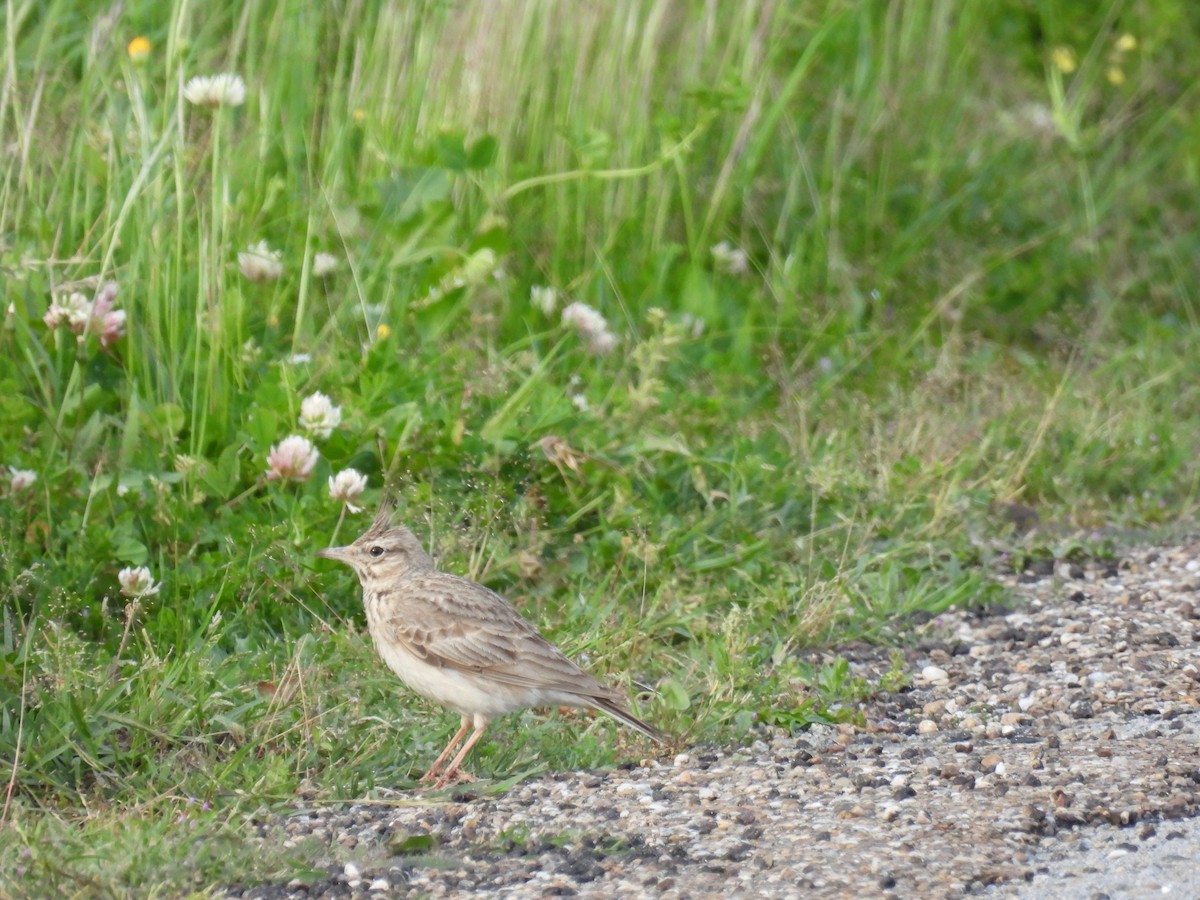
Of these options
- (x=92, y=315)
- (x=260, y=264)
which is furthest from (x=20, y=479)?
(x=260, y=264)

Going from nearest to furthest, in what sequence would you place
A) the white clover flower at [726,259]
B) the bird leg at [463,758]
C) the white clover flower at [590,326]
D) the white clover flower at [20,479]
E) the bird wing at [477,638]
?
the bird leg at [463,758] → the bird wing at [477,638] → the white clover flower at [20,479] → the white clover flower at [590,326] → the white clover flower at [726,259]

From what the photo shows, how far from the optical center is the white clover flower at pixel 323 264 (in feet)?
22.5

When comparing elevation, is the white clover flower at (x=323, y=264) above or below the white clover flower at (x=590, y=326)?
above

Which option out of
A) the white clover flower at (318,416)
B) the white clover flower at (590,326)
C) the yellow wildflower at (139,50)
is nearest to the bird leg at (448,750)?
the white clover flower at (318,416)

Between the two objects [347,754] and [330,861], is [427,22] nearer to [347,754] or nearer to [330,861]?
[347,754]

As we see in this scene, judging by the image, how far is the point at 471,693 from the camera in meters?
4.86

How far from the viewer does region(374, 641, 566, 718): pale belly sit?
4.86 meters

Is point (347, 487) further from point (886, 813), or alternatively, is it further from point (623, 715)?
point (886, 813)

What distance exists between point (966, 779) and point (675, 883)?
3.37 feet

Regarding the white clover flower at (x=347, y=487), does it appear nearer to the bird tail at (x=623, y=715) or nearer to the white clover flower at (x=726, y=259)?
the bird tail at (x=623, y=715)

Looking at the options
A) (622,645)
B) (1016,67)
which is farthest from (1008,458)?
(1016,67)

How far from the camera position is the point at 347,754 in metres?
4.70

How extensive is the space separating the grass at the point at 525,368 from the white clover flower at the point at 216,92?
0.44 ft

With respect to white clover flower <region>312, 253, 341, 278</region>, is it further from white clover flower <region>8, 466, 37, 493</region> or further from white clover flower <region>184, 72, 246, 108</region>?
white clover flower <region>8, 466, 37, 493</region>
